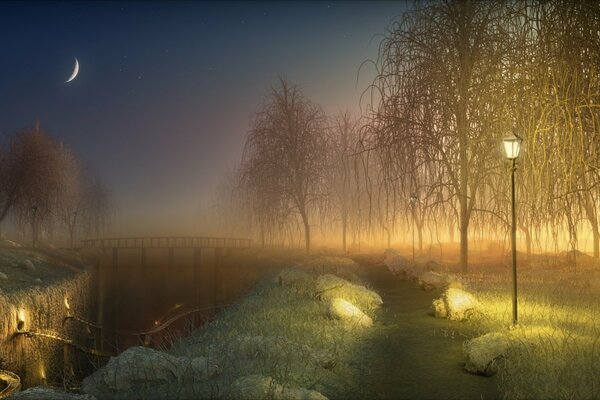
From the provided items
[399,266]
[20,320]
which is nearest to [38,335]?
[20,320]

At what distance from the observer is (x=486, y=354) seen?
5.68m

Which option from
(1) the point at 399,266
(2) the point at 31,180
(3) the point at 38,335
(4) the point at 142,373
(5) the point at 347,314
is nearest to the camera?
(4) the point at 142,373

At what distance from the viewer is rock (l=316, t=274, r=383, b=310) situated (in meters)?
10.2

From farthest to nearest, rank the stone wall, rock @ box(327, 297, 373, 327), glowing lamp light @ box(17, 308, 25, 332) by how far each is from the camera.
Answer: glowing lamp light @ box(17, 308, 25, 332) → the stone wall → rock @ box(327, 297, 373, 327)

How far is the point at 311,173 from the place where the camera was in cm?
2408

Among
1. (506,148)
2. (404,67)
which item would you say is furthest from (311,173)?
(506,148)

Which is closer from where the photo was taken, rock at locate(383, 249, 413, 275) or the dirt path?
the dirt path

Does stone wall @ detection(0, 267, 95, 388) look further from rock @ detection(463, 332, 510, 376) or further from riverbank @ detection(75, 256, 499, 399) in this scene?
rock @ detection(463, 332, 510, 376)

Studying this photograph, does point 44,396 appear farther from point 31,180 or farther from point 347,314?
point 31,180

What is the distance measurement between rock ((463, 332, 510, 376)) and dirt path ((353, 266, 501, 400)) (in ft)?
0.35

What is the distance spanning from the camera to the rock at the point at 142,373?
4.75 m

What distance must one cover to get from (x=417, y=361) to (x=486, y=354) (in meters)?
0.91

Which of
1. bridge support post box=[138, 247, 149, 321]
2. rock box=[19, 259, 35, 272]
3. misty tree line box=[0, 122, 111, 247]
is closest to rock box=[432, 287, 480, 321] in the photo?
rock box=[19, 259, 35, 272]

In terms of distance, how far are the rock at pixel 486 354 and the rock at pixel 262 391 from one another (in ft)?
7.54
